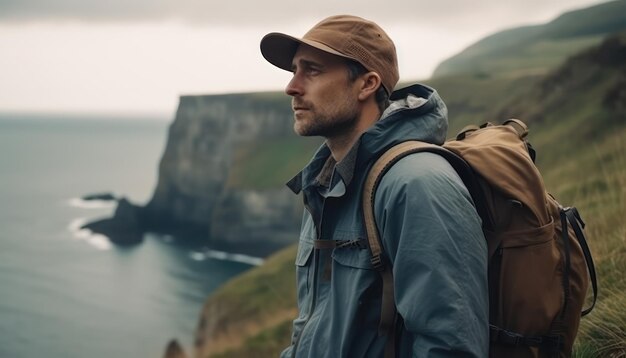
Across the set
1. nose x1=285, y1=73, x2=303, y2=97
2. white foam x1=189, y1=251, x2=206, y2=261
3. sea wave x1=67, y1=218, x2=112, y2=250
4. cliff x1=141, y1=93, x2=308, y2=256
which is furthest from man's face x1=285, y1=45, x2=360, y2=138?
sea wave x1=67, y1=218, x2=112, y2=250

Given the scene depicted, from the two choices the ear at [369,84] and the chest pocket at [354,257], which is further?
the ear at [369,84]

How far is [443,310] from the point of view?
2492mm

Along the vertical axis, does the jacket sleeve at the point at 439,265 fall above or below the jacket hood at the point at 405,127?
below

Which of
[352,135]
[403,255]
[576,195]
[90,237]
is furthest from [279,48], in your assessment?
[90,237]

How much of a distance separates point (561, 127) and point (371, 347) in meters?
31.6

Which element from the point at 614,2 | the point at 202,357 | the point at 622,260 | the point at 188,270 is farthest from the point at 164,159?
the point at 622,260

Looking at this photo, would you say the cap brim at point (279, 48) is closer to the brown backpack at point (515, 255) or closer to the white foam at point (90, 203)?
the brown backpack at point (515, 255)

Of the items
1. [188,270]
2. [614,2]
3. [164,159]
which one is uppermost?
[614,2]

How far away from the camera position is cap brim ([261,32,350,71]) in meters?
3.31

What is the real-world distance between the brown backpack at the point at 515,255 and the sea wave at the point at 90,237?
320 feet

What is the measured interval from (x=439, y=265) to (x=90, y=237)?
10532 centimetres

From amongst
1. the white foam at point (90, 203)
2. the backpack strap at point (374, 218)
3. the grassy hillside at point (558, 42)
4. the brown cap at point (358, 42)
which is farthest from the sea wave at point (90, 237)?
the backpack strap at point (374, 218)

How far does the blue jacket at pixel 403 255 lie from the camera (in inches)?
98.8

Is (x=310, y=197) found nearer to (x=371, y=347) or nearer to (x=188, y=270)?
(x=371, y=347)
